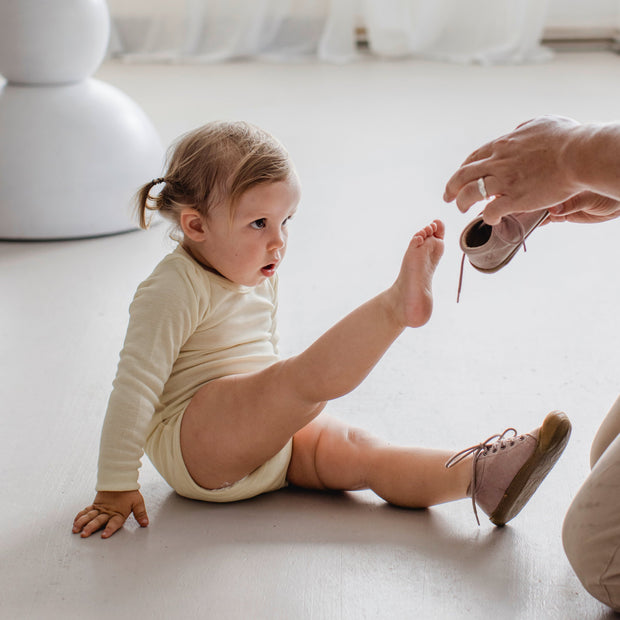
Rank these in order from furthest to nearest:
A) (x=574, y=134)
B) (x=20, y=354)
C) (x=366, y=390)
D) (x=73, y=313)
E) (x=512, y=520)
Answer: (x=73, y=313) < (x=20, y=354) < (x=366, y=390) < (x=512, y=520) < (x=574, y=134)

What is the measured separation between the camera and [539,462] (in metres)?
1.00

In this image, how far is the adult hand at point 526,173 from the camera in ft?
3.05

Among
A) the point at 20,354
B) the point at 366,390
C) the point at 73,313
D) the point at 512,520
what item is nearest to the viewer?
the point at 512,520

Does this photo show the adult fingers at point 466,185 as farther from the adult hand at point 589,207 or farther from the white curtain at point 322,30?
the white curtain at point 322,30

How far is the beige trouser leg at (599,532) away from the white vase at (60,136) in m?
1.44

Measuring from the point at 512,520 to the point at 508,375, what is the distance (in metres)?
0.41

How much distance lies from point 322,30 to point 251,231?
355 cm

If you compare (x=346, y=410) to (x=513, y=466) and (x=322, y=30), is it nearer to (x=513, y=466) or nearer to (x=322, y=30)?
(x=513, y=466)

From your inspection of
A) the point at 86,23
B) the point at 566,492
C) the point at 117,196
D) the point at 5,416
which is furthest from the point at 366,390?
the point at 86,23

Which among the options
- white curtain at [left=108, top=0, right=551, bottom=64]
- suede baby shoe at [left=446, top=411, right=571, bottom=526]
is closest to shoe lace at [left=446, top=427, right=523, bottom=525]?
suede baby shoe at [left=446, top=411, right=571, bottom=526]

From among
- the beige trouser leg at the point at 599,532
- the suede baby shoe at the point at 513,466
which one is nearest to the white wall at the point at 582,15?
the suede baby shoe at the point at 513,466

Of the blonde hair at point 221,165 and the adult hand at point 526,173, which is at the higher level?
the adult hand at point 526,173

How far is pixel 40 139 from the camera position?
6.64 feet

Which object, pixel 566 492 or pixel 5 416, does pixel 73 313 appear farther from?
pixel 566 492
